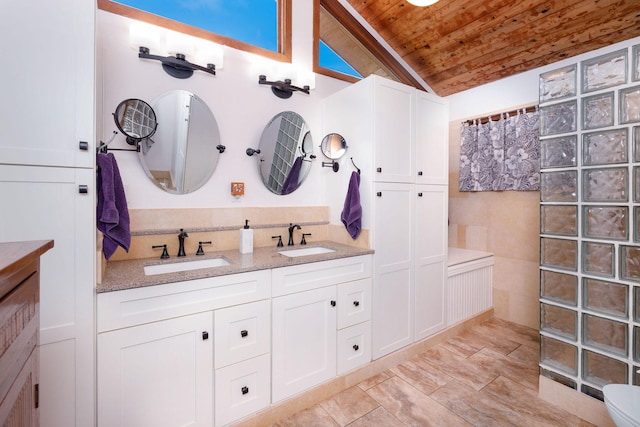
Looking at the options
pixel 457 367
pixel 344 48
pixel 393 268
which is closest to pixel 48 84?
pixel 393 268

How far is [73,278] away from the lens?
126cm

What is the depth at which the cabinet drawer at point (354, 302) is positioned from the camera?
206 centimetres

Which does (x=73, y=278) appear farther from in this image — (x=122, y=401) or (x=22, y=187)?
(x=122, y=401)

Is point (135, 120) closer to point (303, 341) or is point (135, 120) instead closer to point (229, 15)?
point (229, 15)

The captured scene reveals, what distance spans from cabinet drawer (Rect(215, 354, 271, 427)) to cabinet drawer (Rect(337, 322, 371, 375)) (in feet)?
1.81

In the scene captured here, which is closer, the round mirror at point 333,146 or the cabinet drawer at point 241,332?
the cabinet drawer at point 241,332

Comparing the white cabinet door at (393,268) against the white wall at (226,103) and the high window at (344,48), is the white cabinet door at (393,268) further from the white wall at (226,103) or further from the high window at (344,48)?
the high window at (344,48)

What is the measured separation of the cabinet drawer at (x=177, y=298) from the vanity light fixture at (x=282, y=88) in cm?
151

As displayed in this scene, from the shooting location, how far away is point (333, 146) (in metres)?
2.49

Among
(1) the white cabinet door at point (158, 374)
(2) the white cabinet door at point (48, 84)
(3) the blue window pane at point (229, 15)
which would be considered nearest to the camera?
(2) the white cabinet door at point (48, 84)

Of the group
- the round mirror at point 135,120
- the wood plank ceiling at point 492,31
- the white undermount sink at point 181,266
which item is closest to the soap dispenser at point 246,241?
the white undermount sink at point 181,266

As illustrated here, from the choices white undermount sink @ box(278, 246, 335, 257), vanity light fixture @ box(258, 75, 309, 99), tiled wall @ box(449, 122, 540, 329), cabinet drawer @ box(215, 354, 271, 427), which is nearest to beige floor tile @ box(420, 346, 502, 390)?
tiled wall @ box(449, 122, 540, 329)

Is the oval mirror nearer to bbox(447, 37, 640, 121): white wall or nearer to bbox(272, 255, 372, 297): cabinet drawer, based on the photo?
bbox(272, 255, 372, 297): cabinet drawer

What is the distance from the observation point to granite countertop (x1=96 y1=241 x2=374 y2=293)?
138 centimetres
